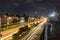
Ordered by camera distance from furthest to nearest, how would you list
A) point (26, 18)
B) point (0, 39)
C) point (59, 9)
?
point (26, 18)
point (59, 9)
point (0, 39)

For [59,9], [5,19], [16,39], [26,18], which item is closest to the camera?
[16,39]

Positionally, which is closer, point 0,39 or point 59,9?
point 0,39

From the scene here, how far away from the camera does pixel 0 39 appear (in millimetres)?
25359

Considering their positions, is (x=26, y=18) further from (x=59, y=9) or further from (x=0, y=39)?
(x=0, y=39)

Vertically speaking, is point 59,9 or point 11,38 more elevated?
point 59,9

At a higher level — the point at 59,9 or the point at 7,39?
the point at 59,9

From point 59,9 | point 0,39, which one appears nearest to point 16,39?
point 0,39

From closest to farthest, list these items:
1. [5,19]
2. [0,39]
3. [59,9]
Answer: [0,39] → [5,19] → [59,9]

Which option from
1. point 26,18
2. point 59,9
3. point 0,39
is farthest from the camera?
point 26,18

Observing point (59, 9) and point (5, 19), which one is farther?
point (59, 9)

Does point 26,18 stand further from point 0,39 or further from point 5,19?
point 0,39

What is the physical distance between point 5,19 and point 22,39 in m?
26.2

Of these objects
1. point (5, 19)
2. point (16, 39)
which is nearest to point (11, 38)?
point (16, 39)

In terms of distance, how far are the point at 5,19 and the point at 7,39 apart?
27073 mm
